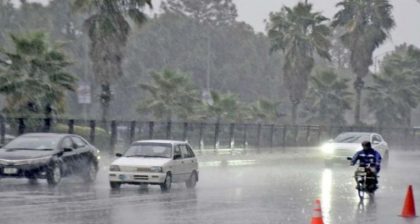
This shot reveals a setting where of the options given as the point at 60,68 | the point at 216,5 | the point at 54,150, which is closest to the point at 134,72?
the point at 216,5

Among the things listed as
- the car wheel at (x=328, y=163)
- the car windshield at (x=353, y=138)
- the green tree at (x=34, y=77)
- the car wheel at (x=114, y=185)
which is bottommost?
the car wheel at (x=114, y=185)

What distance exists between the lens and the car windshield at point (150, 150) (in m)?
27.3

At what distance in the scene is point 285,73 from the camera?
2936 inches

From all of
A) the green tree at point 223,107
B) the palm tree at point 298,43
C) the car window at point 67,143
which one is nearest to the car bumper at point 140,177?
the car window at point 67,143

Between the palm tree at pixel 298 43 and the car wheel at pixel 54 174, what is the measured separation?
46.7 meters

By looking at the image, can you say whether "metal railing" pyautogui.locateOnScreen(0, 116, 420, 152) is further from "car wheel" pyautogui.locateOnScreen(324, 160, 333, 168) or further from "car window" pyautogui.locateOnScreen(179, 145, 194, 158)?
"car window" pyautogui.locateOnScreen(179, 145, 194, 158)

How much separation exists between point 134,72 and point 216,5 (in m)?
36.7

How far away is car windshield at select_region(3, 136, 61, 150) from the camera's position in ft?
91.4

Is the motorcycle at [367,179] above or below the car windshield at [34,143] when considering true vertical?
below

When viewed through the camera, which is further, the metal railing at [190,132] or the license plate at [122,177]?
the metal railing at [190,132]

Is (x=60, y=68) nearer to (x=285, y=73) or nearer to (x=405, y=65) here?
(x=285, y=73)

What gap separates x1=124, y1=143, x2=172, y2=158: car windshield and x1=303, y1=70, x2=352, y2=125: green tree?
4876 cm

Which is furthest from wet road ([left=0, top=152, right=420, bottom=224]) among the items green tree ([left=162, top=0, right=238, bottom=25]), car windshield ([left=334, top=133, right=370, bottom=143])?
green tree ([left=162, top=0, right=238, bottom=25])

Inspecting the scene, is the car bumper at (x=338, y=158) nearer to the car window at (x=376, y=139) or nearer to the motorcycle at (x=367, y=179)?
the car window at (x=376, y=139)
